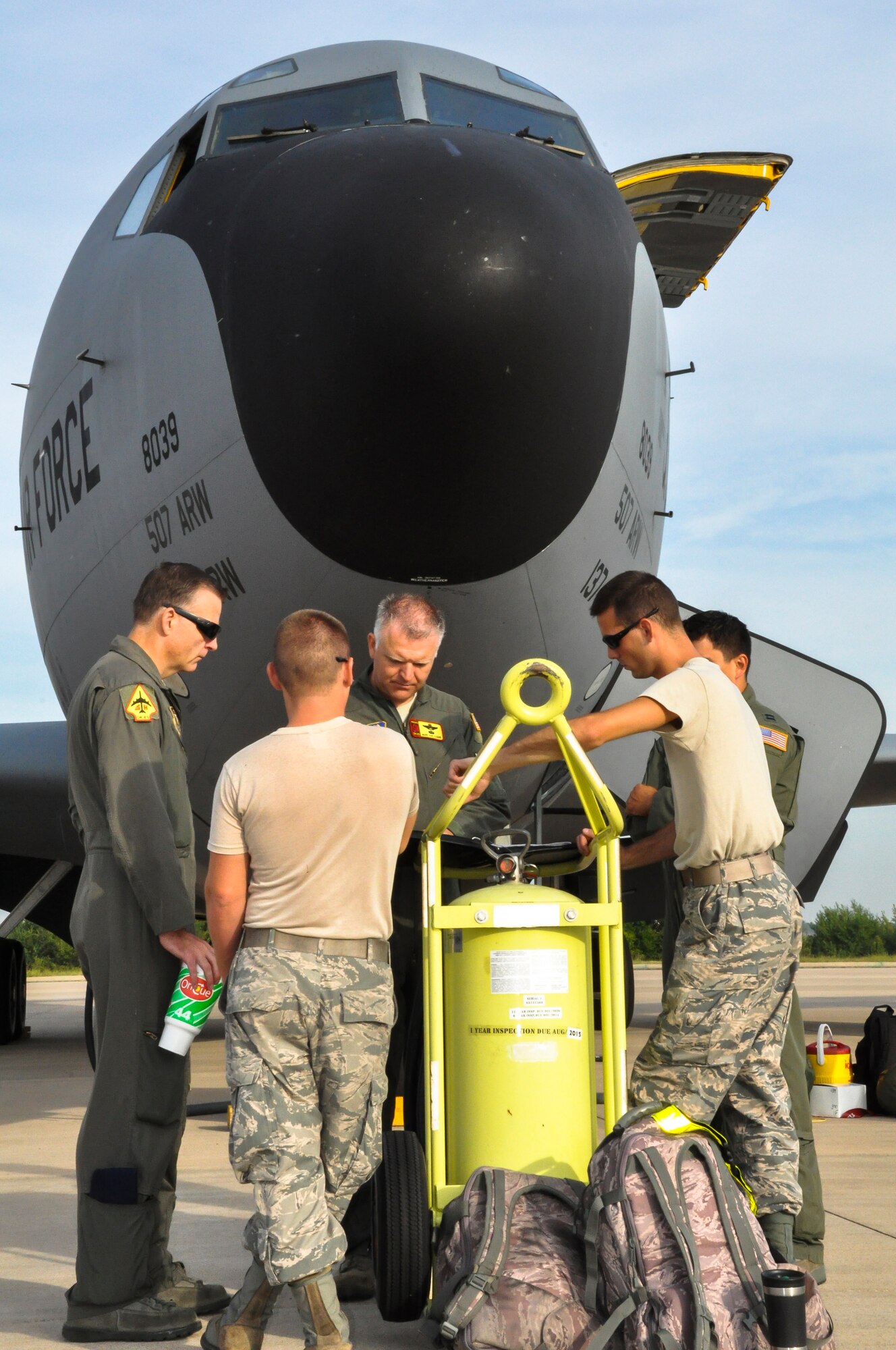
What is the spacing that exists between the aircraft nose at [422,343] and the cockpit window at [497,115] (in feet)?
3.59

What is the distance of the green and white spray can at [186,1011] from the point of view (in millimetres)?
3402

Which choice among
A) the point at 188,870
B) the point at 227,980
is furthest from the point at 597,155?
the point at 227,980

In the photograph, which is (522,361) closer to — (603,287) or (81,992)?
(603,287)

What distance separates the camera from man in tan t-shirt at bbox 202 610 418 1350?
300 cm

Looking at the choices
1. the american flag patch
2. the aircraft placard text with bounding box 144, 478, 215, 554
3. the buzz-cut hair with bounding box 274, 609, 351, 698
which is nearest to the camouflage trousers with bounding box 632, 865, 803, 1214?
the american flag patch

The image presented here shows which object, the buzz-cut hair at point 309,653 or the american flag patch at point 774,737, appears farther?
the american flag patch at point 774,737

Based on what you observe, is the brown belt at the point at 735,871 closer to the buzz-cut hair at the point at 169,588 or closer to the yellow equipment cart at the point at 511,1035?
the yellow equipment cart at the point at 511,1035

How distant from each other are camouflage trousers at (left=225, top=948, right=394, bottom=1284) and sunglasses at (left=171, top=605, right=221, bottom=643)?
3.30 feet

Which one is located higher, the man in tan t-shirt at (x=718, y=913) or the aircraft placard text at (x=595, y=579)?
the aircraft placard text at (x=595, y=579)

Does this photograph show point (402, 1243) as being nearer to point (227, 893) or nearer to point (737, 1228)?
point (737, 1228)

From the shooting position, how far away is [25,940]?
46938mm

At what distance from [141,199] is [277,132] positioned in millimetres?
1078

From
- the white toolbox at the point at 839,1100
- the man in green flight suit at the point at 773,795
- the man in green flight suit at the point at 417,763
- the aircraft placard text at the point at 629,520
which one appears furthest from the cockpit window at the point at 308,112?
the white toolbox at the point at 839,1100

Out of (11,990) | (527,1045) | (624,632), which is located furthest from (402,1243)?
(11,990)
